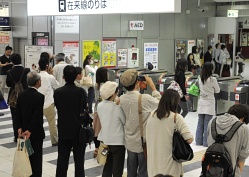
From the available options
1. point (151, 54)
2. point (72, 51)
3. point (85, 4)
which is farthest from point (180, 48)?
point (85, 4)

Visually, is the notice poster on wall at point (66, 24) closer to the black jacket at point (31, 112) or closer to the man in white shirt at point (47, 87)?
the man in white shirt at point (47, 87)

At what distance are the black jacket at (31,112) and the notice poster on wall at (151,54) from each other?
35.4 feet

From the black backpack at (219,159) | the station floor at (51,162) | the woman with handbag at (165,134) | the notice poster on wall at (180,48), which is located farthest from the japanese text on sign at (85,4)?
the notice poster on wall at (180,48)

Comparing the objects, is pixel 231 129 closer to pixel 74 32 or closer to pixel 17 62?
pixel 17 62

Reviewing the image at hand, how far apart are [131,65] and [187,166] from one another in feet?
29.9

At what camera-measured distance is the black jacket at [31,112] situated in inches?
191

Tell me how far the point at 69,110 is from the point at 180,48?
12709mm

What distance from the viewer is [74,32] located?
1312 cm

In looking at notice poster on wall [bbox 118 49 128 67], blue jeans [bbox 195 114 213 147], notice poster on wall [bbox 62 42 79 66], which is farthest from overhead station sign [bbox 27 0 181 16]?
notice poster on wall [bbox 118 49 128 67]

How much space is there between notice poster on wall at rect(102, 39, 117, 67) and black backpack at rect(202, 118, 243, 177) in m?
10.3

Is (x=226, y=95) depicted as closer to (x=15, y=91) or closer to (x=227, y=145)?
(x=15, y=91)

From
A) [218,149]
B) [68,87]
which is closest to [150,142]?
[218,149]

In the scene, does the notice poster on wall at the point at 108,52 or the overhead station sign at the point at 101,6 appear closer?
the overhead station sign at the point at 101,6

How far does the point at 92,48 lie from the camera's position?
1351 cm
